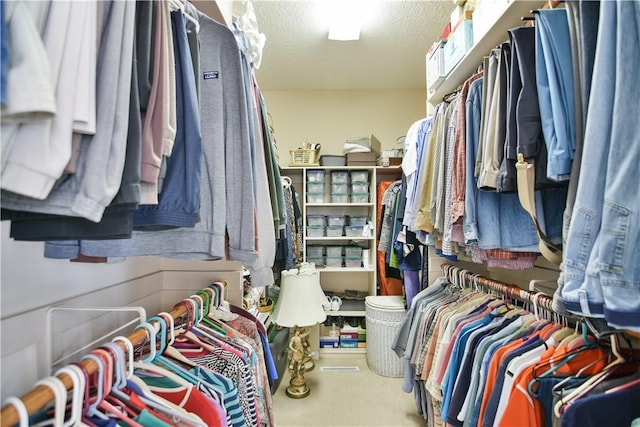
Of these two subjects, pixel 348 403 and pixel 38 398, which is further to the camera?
pixel 348 403

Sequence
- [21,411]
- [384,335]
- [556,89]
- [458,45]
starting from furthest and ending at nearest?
[384,335] → [458,45] → [556,89] → [21,411]

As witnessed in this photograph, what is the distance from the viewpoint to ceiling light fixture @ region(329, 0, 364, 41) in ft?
7.18

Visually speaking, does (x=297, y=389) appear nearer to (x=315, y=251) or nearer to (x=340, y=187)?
(x=315, y=251)

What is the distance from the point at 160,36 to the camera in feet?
1.94

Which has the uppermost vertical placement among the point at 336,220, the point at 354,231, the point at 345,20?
the point at 345,20

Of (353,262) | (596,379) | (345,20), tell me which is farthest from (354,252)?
(596,379)

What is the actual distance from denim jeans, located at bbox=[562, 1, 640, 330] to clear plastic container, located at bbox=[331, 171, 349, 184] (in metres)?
2.59

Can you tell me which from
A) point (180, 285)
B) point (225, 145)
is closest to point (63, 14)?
point (225, 145)

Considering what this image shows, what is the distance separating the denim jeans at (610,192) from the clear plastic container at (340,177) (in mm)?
2588

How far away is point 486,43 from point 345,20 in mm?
1261

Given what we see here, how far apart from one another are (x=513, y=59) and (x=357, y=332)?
105 inches

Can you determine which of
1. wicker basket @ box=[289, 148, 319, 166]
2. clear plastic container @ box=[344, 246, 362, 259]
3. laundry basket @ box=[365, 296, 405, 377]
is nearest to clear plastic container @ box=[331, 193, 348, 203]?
wicker basket @ box=[289, 148, 319, 166]

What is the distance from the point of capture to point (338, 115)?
357cm

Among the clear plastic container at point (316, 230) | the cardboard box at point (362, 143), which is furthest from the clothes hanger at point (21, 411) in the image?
the cardboard box at point (362, 143)
